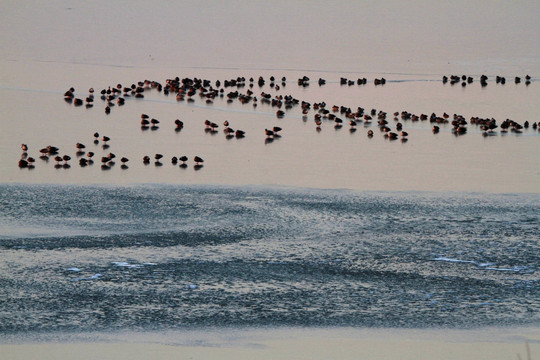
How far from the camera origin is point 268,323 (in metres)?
7.20

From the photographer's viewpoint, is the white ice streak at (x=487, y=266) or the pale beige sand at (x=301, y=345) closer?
the pale beige sand at (x=301, y=345)

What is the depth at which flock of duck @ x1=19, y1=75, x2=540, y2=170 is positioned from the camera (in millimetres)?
13203

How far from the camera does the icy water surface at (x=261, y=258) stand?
24.3 feet

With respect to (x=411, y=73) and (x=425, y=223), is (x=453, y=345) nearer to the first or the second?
(x=425, y=223)

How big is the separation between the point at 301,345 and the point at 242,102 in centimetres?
1198

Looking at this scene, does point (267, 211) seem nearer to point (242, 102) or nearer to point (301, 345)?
point (301, 345)

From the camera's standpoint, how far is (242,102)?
18484mm

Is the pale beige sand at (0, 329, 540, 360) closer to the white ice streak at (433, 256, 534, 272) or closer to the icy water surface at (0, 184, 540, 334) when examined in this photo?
the icy water surface at (0, 184, 540, 334)

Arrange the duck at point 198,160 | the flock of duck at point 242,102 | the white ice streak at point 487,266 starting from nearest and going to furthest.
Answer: the white ice streak at point 487,266 < the duck at point 198,160 < the flock of duck at point 242,102

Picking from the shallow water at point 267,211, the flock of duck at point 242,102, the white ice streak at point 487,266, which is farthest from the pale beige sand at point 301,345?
the flock of duck at point 242,102

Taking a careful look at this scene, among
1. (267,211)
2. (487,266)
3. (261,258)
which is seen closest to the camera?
(487,266)

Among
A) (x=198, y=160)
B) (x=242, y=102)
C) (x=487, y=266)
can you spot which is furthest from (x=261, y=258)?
(x=242, y=102)

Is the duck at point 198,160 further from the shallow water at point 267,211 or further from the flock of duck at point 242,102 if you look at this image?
the shallow water at point 267,211

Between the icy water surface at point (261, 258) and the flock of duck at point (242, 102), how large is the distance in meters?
1.53
